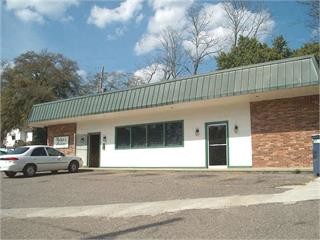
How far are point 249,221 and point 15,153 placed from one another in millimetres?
16652

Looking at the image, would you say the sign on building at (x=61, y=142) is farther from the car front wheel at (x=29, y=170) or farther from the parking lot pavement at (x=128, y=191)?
the parking lot pavement at (x=128, y=191)

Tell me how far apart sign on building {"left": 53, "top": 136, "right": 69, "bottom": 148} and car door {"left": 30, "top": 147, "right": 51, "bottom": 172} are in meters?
7.84

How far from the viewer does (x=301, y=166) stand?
63.8 ft

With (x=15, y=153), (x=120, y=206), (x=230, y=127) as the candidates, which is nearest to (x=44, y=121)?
(x=15, y=153)

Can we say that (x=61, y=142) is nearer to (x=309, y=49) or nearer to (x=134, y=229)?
(x=309, y=49)

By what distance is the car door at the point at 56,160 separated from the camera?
920 inches

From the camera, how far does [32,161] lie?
882 inches

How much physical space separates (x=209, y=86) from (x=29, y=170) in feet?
32.8

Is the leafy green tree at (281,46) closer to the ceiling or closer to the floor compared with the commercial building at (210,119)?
closer to the ceiling

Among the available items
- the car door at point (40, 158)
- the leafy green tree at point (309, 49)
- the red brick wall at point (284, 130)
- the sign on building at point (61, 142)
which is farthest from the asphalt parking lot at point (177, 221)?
the leafy green tree at point (309, 49)

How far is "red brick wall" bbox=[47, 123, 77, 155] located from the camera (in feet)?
101

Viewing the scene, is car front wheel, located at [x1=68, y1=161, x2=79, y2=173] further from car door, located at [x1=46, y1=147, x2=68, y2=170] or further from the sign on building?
the sign on building

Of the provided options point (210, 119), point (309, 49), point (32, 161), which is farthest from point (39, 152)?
point (309, 49)

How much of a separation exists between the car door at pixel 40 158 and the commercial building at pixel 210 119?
15.0 ft
